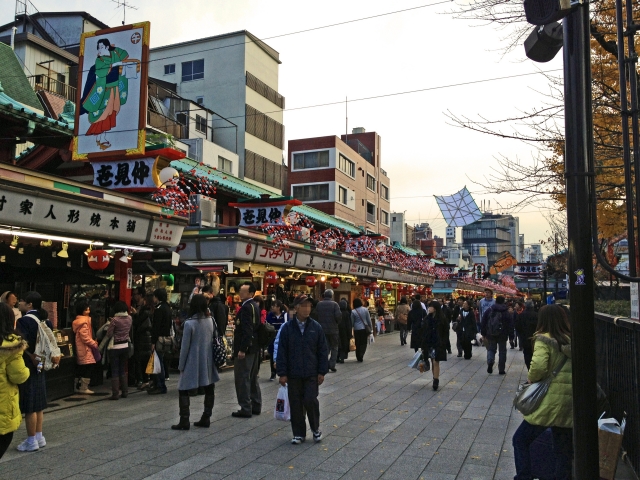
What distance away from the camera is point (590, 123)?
12.6 ft

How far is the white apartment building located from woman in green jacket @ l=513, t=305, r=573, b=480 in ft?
91.0

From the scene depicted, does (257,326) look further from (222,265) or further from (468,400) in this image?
(222,265)

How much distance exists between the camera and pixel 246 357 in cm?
880

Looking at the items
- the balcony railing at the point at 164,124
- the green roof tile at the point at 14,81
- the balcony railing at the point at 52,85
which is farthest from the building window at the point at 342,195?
the green roof tile at the point at 14,81

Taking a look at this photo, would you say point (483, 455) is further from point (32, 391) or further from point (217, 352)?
point (32, 391)

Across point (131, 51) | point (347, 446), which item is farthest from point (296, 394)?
point (131, 51)

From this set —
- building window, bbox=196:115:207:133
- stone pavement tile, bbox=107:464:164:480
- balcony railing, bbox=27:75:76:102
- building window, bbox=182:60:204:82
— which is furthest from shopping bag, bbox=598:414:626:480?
building window, bbox=182:60:204:82

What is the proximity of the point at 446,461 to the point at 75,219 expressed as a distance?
24.8 feet

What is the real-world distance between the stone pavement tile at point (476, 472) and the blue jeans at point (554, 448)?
0.92m

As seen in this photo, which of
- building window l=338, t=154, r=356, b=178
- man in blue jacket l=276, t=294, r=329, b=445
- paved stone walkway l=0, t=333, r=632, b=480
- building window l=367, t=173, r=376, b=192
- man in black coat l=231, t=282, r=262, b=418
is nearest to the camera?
paved stone walkway l=0, t=333, r=632, b=480

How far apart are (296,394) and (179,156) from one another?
22.6ft

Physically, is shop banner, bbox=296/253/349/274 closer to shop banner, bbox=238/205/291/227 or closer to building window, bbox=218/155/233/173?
shop banner, bbox=238/205/291/227

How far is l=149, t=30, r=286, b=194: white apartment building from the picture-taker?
109 ft

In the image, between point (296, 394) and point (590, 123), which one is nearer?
point (590, 123)
